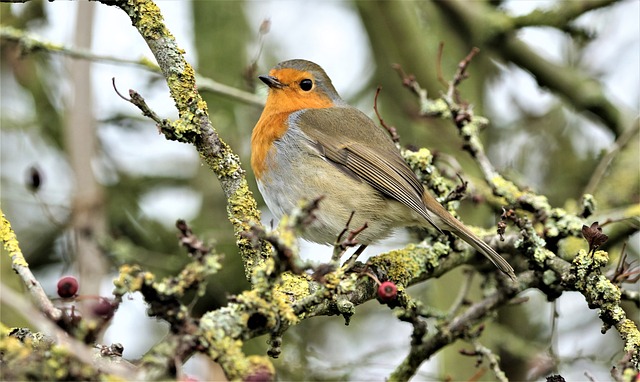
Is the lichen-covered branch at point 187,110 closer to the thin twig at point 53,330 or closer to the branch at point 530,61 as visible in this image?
the thin twig at point 53,330

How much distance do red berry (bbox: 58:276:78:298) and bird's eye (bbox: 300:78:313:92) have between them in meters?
2.56

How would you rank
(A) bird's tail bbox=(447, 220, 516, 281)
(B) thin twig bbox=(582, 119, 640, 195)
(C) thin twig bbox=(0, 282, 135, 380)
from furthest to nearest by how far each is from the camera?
(B) thin twig bbox=(582, 119, 640, 195), (A) bird's tail bbox=(447, 220, 516, 281), (C) thin twig bbox=(0, 282, 135, 380)

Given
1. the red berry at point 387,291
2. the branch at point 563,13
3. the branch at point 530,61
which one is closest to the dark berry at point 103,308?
the red berry at point 387,291

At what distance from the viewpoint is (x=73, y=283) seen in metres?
2.56

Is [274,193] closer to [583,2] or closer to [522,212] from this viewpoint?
[522,212]

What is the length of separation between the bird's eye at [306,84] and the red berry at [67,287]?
256 cm

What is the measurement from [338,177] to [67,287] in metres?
1.92

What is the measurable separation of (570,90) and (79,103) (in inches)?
124

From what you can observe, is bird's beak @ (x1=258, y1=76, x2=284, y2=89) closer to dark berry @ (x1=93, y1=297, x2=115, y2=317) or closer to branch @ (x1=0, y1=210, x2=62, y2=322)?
branch @ (x1=0, y1=210, x2=62, y2=322)

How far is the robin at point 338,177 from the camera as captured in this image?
4035mm

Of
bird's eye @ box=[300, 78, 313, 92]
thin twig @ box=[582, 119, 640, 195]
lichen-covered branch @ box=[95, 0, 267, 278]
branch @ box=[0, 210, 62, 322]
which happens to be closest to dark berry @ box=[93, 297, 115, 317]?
branch @ box=[0, 210, 62, 322]

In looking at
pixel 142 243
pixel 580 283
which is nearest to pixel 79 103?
pixel 142 243

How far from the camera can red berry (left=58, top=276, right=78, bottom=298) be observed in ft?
8.32

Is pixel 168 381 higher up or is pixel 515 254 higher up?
pixel 515 254
